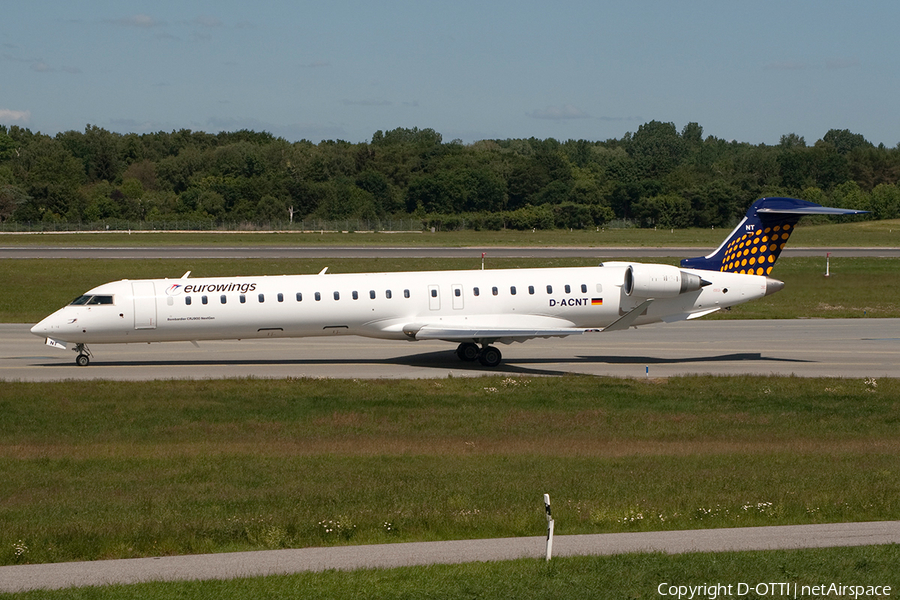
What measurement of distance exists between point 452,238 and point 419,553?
85593 millimetres

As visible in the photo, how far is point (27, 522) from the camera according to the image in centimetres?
1281

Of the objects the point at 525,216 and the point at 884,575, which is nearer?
the point at 884,575

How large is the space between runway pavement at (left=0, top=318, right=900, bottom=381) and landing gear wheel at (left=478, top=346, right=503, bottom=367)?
22 cm

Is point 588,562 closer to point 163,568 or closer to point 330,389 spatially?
point 163,568

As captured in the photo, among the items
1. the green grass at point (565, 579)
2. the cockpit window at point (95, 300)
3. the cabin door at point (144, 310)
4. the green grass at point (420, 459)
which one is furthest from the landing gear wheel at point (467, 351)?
the green grass at point (565, 579)

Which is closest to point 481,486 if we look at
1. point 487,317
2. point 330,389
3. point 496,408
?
point 496,408

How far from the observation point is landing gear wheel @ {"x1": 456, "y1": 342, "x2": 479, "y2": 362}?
1154 inches

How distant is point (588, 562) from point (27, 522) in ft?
24.4

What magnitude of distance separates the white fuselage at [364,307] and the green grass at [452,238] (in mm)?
51488

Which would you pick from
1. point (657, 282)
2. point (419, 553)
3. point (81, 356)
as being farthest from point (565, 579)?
point (81, 356)

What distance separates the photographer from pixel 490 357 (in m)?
28.8

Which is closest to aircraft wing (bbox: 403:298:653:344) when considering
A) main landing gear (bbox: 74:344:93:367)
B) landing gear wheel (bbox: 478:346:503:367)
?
landing gear wheel (bbox: 478:346:503:367)

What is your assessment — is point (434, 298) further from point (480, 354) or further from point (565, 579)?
point (565, 579)

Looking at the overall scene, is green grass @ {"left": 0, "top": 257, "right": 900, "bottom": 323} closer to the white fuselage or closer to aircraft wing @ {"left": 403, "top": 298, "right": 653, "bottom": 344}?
the white fuselage
